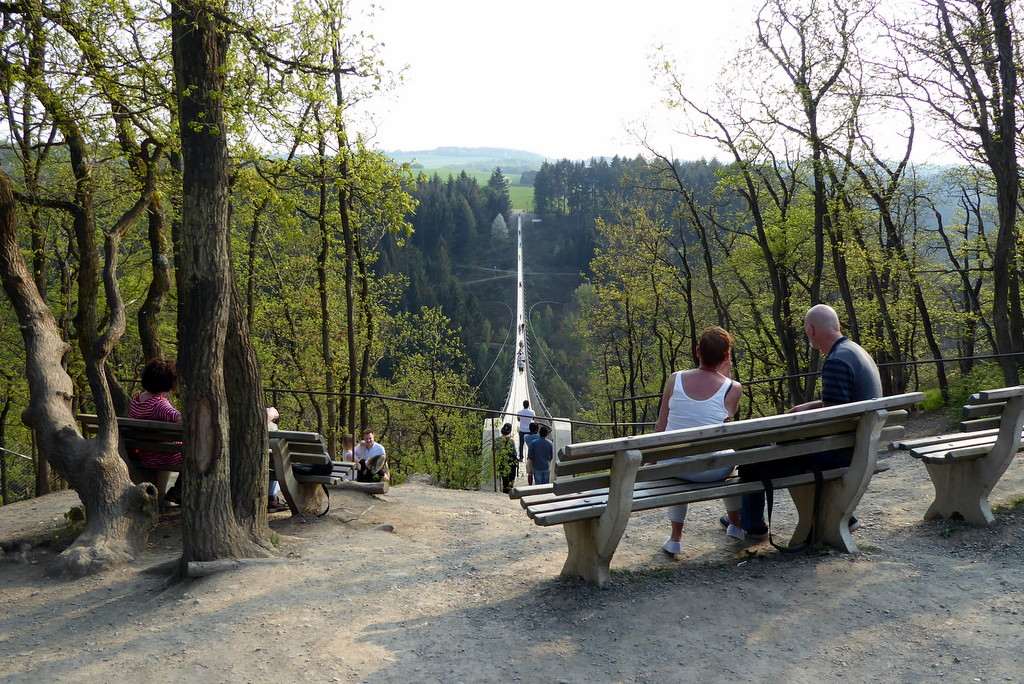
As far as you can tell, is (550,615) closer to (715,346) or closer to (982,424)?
(715,346)

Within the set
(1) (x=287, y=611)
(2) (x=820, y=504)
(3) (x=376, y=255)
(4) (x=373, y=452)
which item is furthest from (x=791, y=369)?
(1) (x=287, y=611)

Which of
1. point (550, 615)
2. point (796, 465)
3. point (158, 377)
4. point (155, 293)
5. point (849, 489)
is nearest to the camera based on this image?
point (550, 615)

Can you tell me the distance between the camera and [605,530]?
4.82 m

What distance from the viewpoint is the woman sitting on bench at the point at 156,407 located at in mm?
7156

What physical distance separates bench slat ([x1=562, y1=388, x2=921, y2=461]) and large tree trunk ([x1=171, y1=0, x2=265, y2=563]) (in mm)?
2612

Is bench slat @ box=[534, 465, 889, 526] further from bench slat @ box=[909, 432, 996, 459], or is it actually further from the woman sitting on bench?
the woman sitting on bench

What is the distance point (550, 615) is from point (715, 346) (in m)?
1.87

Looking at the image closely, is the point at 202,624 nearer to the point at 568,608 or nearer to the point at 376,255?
the point at 568,608

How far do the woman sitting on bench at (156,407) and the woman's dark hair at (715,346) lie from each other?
13.6 ft

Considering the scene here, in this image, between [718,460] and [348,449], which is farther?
[348,449]

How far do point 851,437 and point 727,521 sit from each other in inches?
52.1

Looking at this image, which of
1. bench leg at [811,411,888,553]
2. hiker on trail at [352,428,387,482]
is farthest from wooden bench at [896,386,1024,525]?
hiker on trail at [352,428,387,482]

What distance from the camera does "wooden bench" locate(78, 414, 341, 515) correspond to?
276 inches

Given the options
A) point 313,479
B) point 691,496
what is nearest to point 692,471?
point 691,496
